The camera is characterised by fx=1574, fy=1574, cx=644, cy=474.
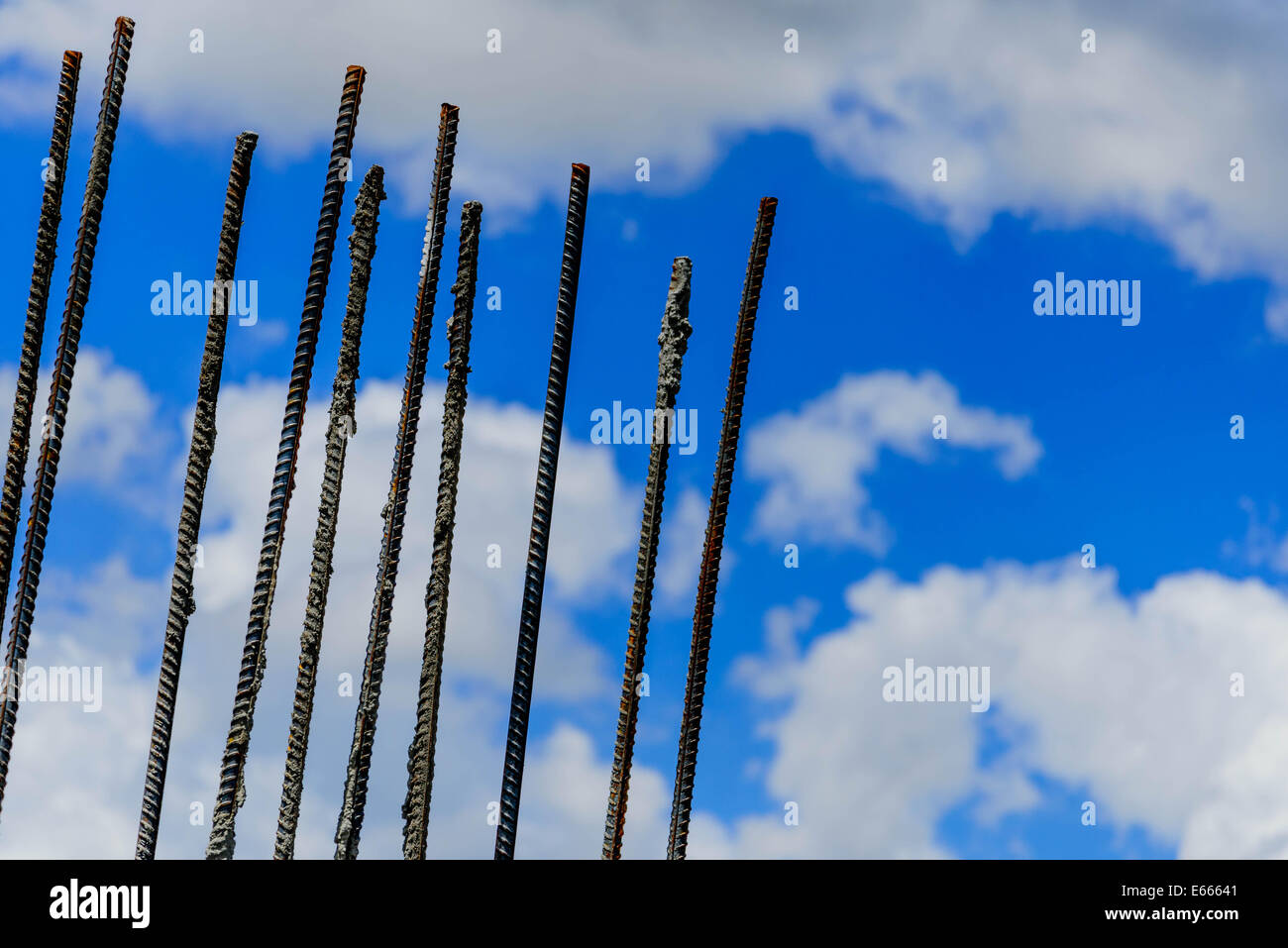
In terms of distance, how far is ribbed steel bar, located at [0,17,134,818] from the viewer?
1780cm

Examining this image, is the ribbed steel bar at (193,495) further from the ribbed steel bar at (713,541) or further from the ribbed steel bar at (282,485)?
the ribbed steel bar at (713,541)

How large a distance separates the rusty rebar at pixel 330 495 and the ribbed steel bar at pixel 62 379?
9.94 ft

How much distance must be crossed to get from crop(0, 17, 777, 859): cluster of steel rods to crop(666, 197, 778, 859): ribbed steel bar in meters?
0.02

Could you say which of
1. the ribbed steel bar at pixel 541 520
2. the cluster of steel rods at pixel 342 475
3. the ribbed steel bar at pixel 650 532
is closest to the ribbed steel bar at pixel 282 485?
the cluster of steel rods at pixel 342 475

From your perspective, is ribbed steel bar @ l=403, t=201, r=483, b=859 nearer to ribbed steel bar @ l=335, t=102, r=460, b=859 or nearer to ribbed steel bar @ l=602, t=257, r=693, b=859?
ribbed steel bar @ l=335, t=102, r=460, b=859

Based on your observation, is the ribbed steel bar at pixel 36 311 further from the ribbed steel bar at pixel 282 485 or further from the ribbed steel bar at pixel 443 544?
the ribbed steel bar at pixel 443 544

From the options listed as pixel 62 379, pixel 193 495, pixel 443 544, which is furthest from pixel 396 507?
pixel 62 379

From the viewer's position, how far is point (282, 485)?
17.7m

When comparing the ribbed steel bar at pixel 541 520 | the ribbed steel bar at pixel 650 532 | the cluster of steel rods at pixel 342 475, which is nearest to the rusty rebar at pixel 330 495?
the cluster of steel rods at pixel 342 475

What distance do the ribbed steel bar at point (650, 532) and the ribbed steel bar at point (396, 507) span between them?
274cm

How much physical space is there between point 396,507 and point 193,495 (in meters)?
2.32

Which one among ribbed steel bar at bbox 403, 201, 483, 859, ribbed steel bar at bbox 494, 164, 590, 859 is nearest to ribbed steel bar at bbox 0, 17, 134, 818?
ribbed steel bar at bbox 403, 201, 483, 859

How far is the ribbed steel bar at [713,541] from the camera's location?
56.9 ft

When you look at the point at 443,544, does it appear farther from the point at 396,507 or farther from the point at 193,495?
the point at 193,495
